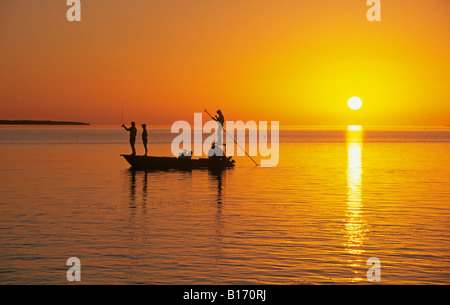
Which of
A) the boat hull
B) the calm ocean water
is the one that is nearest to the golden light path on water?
the calm ocean water

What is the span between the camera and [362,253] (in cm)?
1184

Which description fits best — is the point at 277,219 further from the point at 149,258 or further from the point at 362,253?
the point at 149,258

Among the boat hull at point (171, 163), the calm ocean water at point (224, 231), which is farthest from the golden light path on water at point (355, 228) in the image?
the boat hull at point (171, 163)

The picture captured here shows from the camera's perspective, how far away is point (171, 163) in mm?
35125

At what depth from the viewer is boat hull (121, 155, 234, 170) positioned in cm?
3472

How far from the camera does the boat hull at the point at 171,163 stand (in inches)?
1367

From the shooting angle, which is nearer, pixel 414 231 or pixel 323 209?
pixel 414 231

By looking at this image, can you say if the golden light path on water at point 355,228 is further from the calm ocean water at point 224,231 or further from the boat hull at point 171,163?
the boat hull at point 171,163

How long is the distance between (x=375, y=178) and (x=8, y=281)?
2293 centimetres

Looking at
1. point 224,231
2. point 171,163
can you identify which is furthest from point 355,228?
point 171,163

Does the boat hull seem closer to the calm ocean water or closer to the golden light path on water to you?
the calm ocean water
